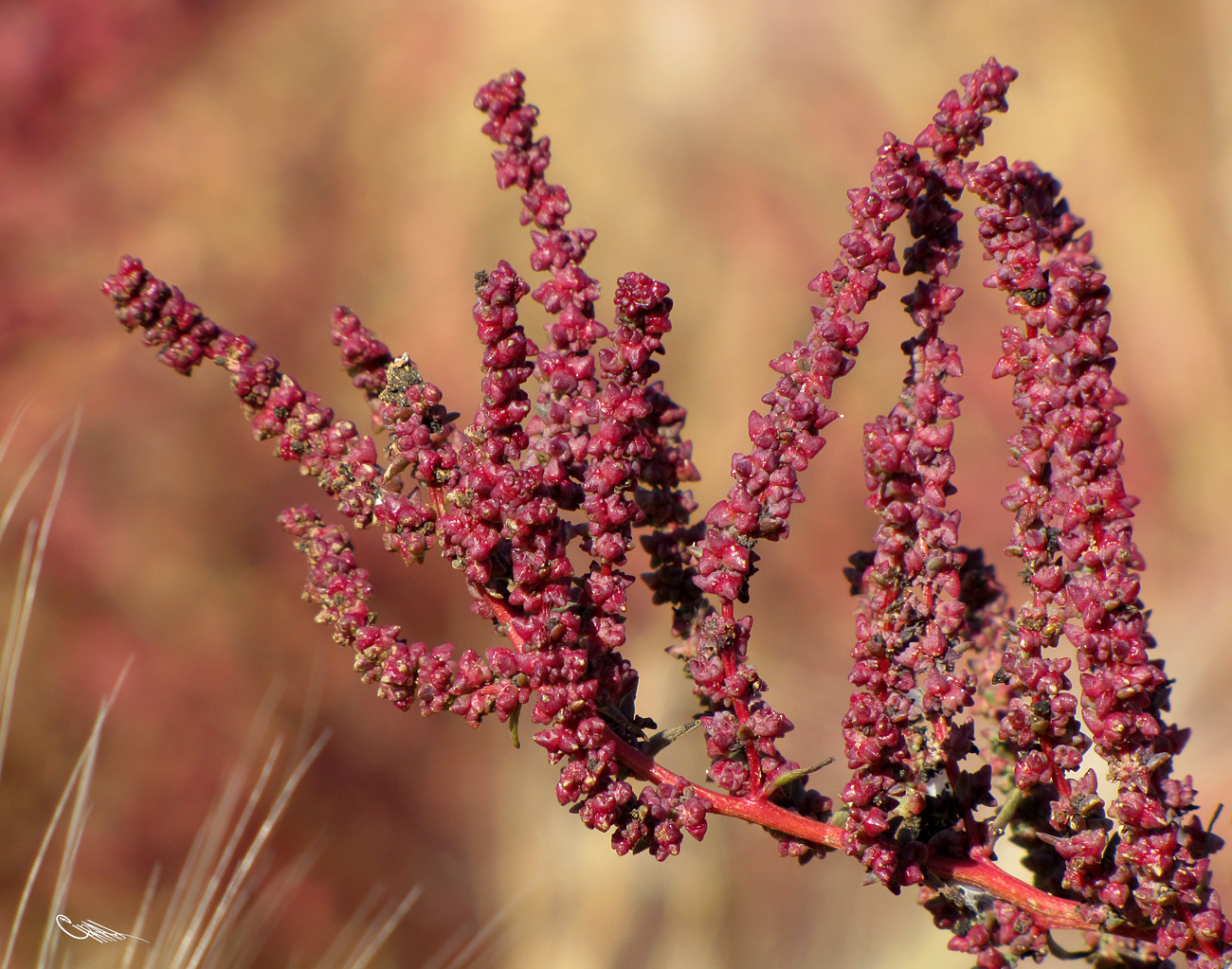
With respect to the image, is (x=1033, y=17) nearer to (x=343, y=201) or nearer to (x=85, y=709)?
(x=343, y=201)

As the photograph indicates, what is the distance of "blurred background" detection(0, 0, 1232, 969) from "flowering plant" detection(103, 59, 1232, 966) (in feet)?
2.59

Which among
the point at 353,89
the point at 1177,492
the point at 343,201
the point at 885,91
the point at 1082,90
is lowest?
the point at 343,201

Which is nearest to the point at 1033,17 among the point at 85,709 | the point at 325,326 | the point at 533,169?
the point at 325,326

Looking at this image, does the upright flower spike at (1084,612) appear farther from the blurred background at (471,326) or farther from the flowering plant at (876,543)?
the blurred background at (471,326)

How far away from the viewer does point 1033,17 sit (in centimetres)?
137

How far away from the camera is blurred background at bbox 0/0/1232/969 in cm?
124

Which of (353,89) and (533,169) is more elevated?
(353,89)

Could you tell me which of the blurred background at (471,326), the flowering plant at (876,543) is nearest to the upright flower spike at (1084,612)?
the flowering plant at (876,543)

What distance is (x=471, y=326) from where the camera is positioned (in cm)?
138

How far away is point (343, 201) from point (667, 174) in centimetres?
46

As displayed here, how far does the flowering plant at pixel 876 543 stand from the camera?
42 cm
